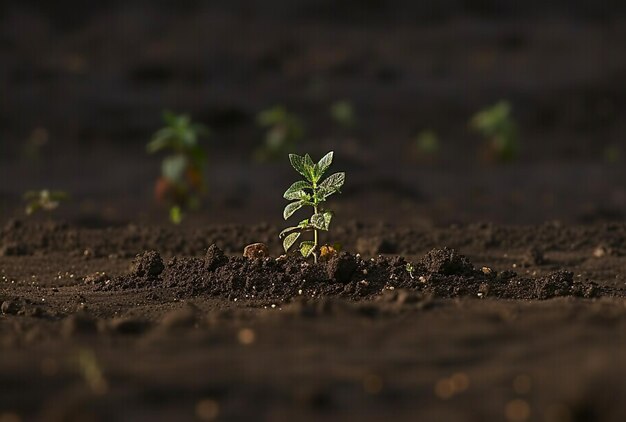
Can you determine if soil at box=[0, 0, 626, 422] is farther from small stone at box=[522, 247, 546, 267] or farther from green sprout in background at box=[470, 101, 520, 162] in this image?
green sprout in background at box=[470, 101, 520, 162]

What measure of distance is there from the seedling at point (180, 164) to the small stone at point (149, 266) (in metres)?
3.06

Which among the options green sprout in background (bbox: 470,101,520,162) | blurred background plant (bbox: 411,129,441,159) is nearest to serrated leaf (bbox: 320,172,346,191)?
green sprout in background (bbox: 470,101,520,162)

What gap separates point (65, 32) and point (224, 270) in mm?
17722

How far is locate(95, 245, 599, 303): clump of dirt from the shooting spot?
5.90 meters

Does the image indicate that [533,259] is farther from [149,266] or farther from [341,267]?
[149,266]

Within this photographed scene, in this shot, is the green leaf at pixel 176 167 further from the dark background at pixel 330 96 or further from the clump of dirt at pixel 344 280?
the clump of dirt at pixel 344 280

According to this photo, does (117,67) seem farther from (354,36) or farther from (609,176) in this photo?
(609,176)

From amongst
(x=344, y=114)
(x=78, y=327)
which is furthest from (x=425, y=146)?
(x=78, y=327)

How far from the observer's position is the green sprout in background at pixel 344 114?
17.7m

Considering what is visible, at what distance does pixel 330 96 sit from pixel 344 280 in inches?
535

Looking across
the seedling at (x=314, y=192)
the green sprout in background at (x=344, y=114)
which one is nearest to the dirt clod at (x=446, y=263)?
the seedling at (x=314, y=192)

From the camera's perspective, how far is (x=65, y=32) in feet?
74.4

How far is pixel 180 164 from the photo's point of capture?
10180 millimetres

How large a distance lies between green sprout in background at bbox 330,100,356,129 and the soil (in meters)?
0.22
